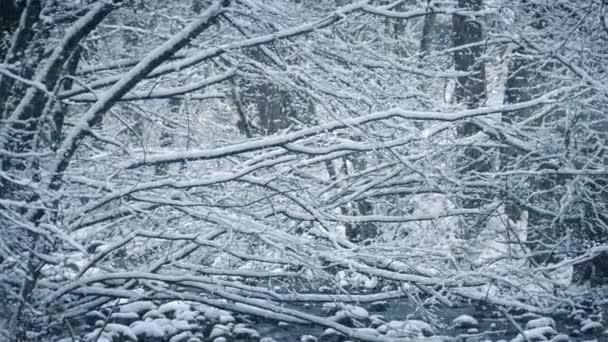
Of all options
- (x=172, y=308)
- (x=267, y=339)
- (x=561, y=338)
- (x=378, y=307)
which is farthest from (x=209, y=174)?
(x=378, y=307)

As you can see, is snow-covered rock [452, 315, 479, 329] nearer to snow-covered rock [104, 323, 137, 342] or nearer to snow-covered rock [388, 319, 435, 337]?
snow-covered rock [388, 319, 435, 337]

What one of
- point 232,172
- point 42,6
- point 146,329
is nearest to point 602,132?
point 232,172

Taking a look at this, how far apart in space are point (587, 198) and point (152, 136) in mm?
5385

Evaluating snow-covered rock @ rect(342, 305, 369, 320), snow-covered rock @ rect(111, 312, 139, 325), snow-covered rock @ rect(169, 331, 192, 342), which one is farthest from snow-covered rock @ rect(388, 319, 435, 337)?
snow-covered rock @ rect(111, 312, 139, 325)

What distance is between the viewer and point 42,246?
3824mm

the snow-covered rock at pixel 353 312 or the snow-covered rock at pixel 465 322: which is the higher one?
the snow-covered rock at pixel 353 312

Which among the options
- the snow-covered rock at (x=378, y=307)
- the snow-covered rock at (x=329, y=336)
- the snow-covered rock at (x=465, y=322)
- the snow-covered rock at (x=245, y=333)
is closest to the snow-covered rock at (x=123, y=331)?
the snow-covered rock at (x=245, y=333)

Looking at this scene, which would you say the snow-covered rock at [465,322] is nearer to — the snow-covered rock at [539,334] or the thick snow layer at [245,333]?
the snow-covered rock at [539,334]

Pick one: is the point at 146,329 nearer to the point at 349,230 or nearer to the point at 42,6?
the point at 349,230

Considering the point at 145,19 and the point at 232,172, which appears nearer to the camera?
the point at 232,172

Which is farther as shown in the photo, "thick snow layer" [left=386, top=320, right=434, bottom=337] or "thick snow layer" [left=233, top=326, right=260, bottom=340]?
"thick snow layer" [left=233, top=326, right=260, bottom=340]

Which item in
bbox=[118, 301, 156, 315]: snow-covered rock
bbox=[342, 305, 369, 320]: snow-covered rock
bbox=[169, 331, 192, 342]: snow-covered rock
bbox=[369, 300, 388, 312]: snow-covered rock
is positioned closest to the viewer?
bbox=[342, 305, 369, 320]: snow-covered rock

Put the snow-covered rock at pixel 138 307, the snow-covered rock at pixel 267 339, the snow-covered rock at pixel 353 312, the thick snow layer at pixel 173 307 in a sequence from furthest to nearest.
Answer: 1. the thick snow layer at pixel 173 307
2. the snow-covered rock at pixel 138 307
3. the snow-covered rock at pixel 267 339
4. the snow-covered rock at pixel 353 312

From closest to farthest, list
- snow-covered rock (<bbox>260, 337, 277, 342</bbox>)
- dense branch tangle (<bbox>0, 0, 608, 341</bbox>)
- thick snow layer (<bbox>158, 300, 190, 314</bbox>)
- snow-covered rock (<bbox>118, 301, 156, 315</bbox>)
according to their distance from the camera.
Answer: dense branch tangle (<bbox>0, 0, 608, 341</bbox>) < snow-covered rock (<bbox>260, 337, 277, 342</bbox>) < snow-covered rock (<bbox>118, 301, 156, 315</bbox>) < thick snow layer (<bbox>158, 300, 190, 314</bbox>)
